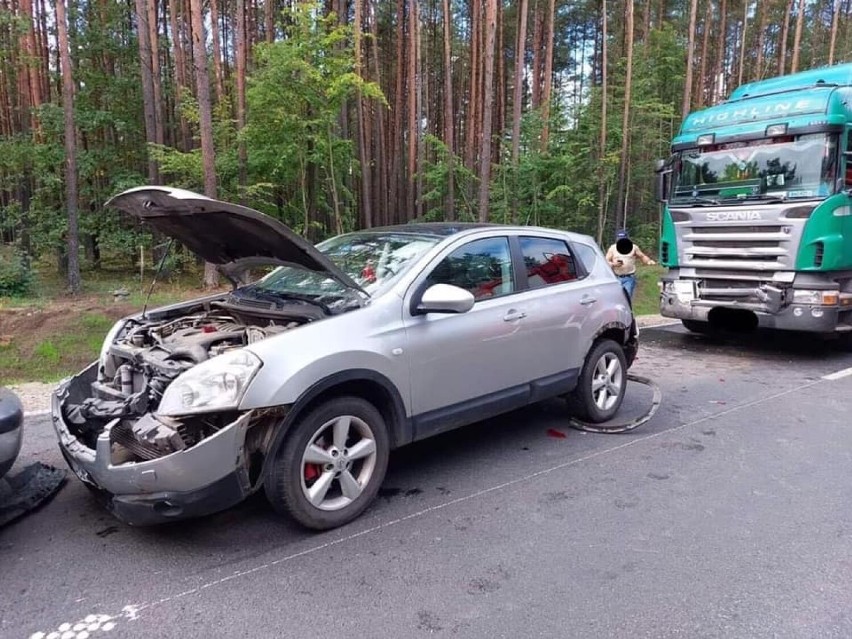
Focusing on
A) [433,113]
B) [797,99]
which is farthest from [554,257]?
[433,113]

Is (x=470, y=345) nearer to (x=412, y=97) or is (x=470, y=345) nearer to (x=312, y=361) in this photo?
(x=312, y=361)

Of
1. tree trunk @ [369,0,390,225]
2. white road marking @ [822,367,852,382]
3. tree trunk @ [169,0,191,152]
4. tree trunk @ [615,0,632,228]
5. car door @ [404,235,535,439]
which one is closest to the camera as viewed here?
car door @ [404,235,535,439]

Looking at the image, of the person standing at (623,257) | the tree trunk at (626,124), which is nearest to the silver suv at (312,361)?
the person standing at (623,257)

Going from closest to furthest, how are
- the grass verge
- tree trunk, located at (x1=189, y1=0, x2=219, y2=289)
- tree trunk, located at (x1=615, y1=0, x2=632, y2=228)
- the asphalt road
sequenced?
the asphalt road
the grass verge
tree trunk, located at (x1=189, y1=0, x2=219, y2=289)
tree trunk, located at (x1=615, y1=0, x2=632, y2=228)

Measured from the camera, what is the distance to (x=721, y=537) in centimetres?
333

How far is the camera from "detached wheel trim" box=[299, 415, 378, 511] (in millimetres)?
3322

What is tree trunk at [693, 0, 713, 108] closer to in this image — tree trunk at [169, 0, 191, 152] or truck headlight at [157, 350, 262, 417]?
tree trunk at [169, 0, 191, 152]

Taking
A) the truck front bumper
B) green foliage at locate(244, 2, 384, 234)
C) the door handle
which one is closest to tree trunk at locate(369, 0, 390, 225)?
green foliage at locate(244, 2, 384, 234)

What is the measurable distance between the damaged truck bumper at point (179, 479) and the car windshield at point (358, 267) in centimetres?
120

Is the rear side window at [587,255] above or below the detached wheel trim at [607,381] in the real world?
above

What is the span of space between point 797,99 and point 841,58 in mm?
25848

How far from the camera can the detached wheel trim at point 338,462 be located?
10.9 ft

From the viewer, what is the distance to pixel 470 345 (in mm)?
4051

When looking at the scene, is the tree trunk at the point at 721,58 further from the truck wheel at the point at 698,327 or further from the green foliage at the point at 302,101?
the truck wheel at the point at 698,327
